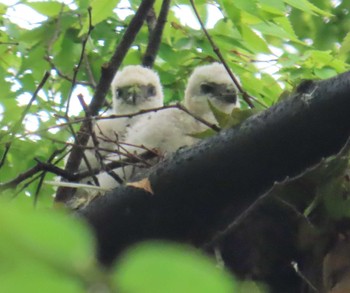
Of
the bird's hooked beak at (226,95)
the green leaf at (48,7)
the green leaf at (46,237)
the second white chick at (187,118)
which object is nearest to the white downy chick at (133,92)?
the second white chick at (187,118)

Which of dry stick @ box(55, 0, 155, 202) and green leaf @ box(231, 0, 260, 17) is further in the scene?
dry stick @ box(55, 0, 155, 202)

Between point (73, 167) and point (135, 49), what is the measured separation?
1423 millimetres

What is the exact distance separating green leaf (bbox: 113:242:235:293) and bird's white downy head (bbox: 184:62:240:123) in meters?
2.96

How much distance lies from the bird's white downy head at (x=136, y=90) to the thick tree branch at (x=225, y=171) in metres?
1.92

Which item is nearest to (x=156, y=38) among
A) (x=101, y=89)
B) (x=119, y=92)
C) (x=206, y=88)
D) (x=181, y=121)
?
(x=206, y=88)

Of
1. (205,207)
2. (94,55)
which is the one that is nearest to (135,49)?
(94,55)

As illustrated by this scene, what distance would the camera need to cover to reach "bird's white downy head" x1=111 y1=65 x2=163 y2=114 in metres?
3.75

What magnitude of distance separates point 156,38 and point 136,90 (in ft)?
1.30

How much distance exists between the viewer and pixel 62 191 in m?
3.01

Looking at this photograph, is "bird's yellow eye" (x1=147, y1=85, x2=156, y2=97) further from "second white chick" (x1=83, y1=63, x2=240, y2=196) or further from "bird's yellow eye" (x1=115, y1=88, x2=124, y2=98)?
"second white chick" (x1=83, y1=63, x2=240, y2=196)

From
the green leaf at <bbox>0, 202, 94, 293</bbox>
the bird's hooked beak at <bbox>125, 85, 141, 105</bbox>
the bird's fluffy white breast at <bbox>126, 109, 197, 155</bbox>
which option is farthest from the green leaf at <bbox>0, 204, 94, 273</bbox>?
the bird's hooked beak at <bbox>125, 85, 141, 105</bbox>

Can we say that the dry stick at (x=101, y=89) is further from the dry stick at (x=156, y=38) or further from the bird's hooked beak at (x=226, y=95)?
the bird's hooked beak at (x=226, y=95)

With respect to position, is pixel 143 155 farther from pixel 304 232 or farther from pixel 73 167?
pixel 304 232

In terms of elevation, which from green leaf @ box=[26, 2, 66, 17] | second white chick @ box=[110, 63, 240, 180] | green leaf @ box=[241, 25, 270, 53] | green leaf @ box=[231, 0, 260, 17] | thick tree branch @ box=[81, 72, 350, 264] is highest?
green leaf @ box=[26, 2, 66, 17]
